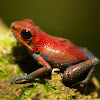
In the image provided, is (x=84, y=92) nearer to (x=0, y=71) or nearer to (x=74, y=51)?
(x=74, y=51)

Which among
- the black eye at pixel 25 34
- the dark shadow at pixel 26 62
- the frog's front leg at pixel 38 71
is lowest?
the frog's front leg at pixel 38 71

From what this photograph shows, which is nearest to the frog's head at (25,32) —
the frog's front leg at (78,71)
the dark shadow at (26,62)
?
the dark shadow at (26,62)

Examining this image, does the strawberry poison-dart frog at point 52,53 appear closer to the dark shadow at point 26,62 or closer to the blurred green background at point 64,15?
the dark shadow at point 26,62

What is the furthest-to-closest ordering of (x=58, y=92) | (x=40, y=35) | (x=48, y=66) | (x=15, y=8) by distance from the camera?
1. (x=15, y=8)
2. (x=40, y=35)
3. (x=48, y=66)
4. (x=58, y=92)

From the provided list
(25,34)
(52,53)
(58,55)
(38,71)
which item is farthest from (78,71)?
(25,34)

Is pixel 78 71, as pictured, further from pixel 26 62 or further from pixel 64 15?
pixel 64 15

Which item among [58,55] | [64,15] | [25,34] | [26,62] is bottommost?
[58,55]

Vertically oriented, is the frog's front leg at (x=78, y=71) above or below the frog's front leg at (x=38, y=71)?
below

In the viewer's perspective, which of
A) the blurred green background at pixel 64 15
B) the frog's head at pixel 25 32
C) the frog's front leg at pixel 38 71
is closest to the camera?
the frog's front leg at pixel 38 71

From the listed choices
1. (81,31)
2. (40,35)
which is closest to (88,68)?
(40,35)
